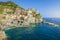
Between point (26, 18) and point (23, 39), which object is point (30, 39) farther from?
point (26, 18)

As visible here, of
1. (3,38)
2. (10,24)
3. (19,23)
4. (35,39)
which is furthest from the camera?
(19,23)

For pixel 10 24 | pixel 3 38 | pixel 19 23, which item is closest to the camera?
pixel 3 38

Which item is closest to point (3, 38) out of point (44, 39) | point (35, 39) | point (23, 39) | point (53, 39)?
point (23, 39)

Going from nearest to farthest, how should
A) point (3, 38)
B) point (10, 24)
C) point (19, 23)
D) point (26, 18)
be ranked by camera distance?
point (3, 38) < point (10, 24) < point (19, 23) < point (26, 18)

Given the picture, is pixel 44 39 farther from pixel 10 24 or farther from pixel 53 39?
pixel 10 24

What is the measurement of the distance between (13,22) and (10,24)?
316 inches

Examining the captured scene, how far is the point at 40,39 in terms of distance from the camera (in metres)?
89.6

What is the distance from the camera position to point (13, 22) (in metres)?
154

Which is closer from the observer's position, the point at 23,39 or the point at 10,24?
the point at 23,39

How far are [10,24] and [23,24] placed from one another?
62.0 feet

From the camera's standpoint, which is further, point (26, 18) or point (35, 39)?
point (26, 18)

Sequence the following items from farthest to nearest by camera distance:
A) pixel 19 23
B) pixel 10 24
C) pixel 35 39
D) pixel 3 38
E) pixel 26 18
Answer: pixel 26 18, pixel 19 23, pixel 10 24, pixel 35 39, pixel 3 38

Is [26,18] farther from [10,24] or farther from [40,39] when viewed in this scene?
[40,39]

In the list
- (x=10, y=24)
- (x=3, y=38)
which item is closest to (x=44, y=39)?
(x=3, y=38)
